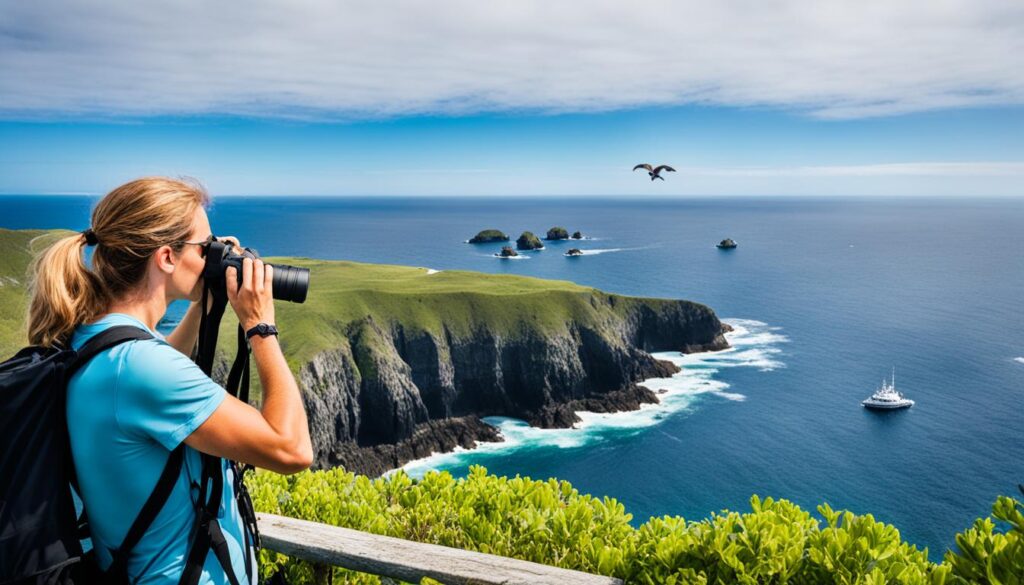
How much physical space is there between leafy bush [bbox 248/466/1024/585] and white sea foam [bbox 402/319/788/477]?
4948 centimetres

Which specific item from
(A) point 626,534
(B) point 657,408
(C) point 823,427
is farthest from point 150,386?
(B) point 657,408

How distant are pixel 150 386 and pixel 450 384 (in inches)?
2693

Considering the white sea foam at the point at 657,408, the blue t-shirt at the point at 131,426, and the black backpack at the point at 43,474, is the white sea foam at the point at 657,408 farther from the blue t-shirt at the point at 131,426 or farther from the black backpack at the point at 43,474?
the black backpack at the point at 43,474

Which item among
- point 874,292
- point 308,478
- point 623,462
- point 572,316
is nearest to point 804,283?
point 874,292

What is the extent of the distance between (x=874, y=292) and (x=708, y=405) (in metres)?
83.9

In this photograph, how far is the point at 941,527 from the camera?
155 feet

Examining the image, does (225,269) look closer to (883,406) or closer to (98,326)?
(98,326)

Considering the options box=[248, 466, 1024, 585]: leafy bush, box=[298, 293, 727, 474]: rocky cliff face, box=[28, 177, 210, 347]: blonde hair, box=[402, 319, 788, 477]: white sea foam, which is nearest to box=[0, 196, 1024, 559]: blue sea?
box=[402, 319, 788, 477]: white sea foam

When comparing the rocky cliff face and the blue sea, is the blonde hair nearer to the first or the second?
the blue sea

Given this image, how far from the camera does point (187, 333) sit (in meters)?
4.04

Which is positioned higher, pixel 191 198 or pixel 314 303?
pixel 191 198

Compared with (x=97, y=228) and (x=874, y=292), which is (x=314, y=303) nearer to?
(x=97, y=228)

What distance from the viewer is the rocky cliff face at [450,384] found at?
6022 cm

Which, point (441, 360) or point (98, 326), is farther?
point (441, 360)
